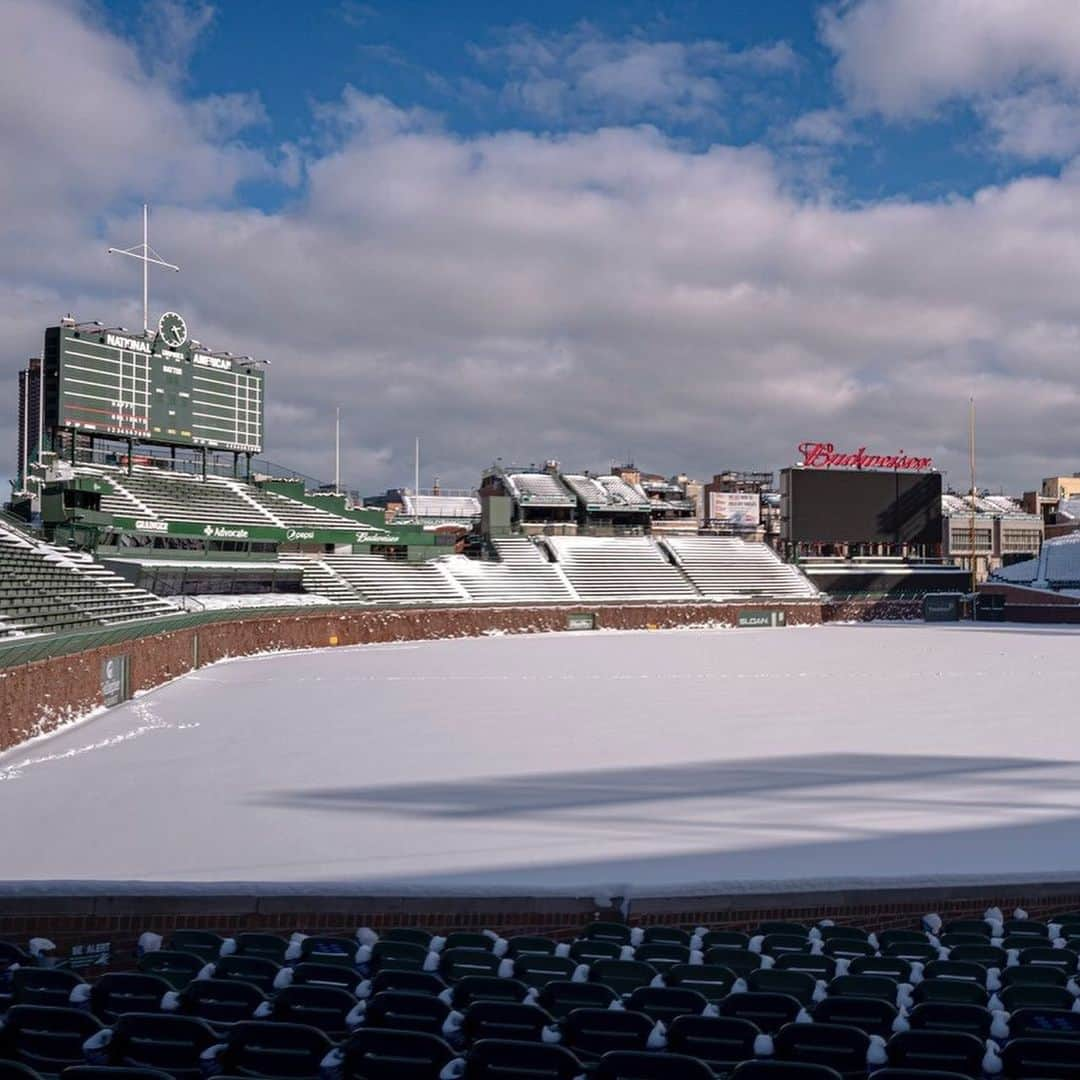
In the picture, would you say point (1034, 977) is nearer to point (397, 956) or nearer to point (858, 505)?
point (397, 956)

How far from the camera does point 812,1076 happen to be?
4625 mm

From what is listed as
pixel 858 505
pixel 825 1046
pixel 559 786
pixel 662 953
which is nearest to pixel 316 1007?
pixel 825 1046

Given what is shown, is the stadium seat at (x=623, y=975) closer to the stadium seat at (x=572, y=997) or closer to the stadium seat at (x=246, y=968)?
the stadium seat at (x=572, y=997)

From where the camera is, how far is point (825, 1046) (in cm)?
554

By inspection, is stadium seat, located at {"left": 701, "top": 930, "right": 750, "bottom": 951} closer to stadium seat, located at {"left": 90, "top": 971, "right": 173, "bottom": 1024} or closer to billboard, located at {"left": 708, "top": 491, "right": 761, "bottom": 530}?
stadium seat, located at {"left": 90, "top": 971, "right": 173, "bottom": 1024}

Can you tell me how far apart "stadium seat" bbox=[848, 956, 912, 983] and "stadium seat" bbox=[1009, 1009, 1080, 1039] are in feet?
4.43

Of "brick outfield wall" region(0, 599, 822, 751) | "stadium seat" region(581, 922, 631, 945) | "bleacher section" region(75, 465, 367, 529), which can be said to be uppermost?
"bleacher section" region(75, 465, 367, 529)

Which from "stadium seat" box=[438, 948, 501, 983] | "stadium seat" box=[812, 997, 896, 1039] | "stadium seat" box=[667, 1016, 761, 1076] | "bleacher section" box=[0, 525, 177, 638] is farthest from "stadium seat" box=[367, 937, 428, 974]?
"bleacher section" box=[0, 525, 177, 638]

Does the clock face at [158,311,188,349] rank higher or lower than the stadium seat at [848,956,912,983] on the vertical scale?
higher

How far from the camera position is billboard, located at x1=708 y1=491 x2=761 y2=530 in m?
117

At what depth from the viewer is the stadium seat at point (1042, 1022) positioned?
6078mm

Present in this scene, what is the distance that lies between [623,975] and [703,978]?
0.58 meters

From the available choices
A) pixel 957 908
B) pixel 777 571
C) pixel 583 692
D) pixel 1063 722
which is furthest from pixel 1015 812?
pixel 777 571

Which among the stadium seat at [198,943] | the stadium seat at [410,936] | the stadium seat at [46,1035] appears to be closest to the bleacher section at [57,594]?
the stadium seat at [198,943]
